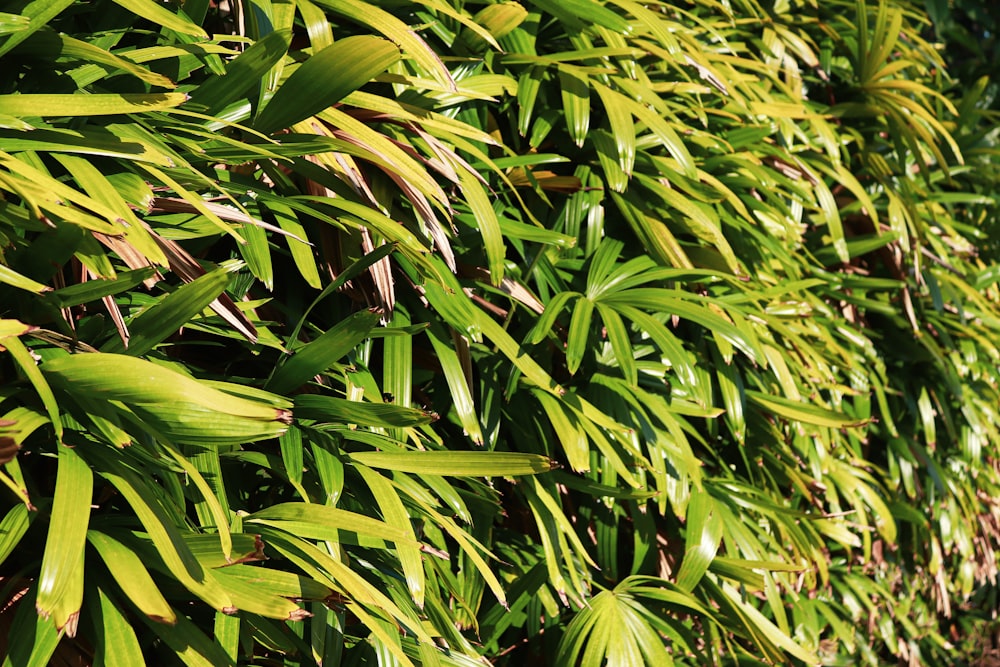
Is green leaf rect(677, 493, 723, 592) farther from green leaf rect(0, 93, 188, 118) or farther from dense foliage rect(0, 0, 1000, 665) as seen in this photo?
green leaf rect(0, 93, 188, 118)

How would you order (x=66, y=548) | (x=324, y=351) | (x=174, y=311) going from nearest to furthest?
(x=66, y=548), (x=174, y=311), (x=324, y=351)

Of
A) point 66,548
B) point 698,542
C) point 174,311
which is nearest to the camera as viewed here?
point 66,548

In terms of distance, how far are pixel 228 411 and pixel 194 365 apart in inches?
17.3

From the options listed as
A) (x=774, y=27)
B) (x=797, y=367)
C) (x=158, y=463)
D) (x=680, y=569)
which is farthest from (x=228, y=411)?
(x=774, y=27)

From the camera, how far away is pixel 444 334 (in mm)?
1271

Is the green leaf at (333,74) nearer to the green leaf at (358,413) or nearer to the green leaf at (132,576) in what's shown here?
the green leaf at (358,413)

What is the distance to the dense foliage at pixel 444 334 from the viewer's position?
2.79 feet

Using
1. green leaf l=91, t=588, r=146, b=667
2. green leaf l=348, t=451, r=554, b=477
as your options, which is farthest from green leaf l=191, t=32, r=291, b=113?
green leaf l=91, t=588, r=146, b=667

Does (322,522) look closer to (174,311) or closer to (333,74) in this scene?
(174,311)

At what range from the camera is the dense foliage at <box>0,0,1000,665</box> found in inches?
33.5

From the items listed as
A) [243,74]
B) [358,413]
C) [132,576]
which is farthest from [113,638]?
[243,74]

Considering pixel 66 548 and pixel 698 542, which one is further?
pixel 698 542

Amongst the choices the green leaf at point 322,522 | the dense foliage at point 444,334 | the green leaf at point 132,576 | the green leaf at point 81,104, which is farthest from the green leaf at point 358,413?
the green leaf at point 81,104

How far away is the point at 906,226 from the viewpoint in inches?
86.3
